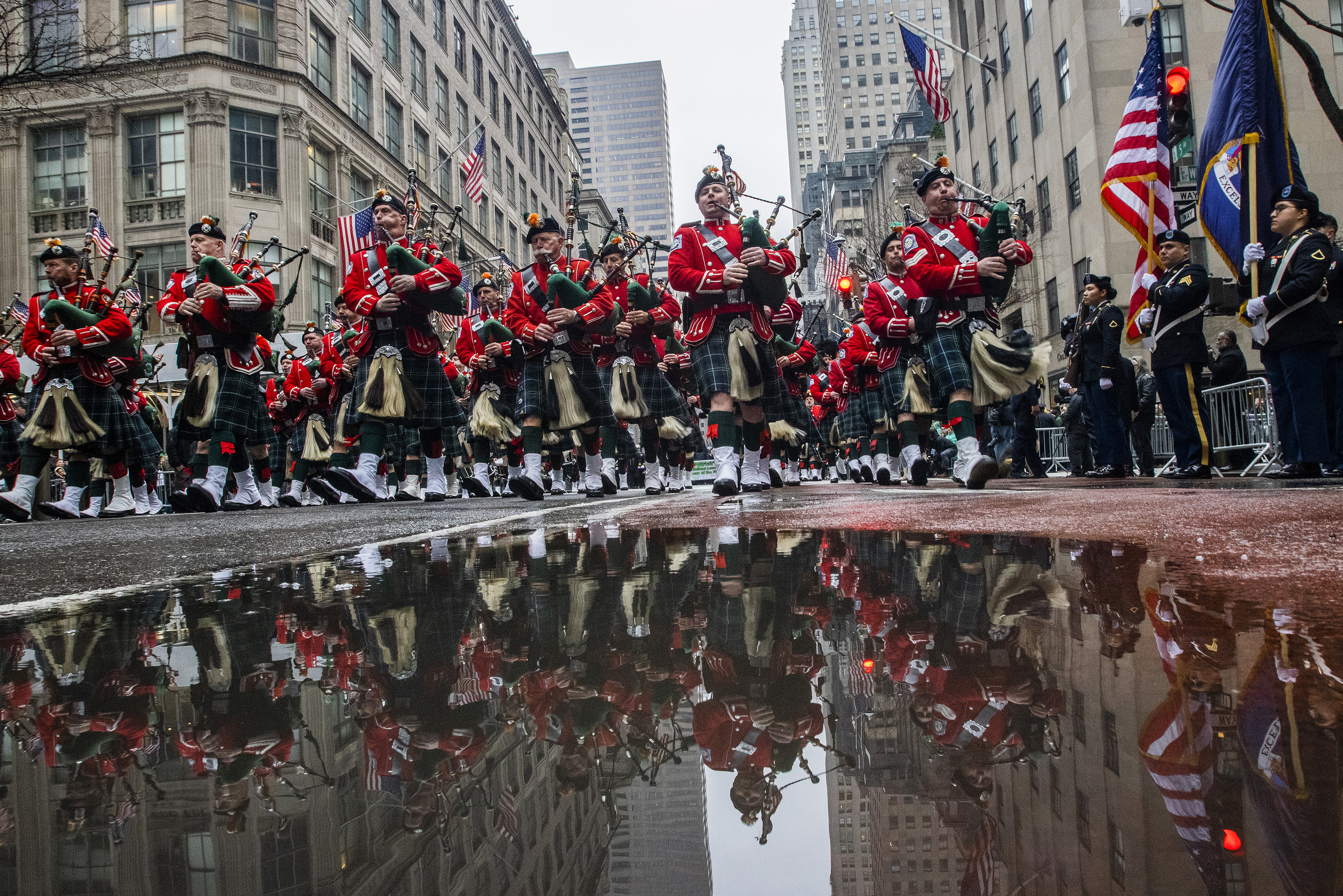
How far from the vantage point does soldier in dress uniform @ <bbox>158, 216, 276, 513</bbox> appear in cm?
705

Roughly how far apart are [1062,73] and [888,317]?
69.9ft

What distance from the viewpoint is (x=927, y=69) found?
54.7ft

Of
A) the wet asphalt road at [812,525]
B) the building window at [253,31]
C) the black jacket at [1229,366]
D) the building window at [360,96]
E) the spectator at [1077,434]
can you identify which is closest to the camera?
the wet asphalt road at [812,525]

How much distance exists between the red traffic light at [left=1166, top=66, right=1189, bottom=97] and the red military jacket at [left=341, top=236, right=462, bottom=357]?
296 inches

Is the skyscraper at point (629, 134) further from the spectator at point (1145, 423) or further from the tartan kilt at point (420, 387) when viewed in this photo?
the tartan kilt at point (420, 387)

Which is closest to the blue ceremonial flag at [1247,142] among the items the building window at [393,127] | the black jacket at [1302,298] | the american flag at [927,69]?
the black jacket at [1302,298]

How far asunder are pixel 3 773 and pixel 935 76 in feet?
60.6

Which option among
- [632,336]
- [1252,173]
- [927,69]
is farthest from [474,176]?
[1252,173]

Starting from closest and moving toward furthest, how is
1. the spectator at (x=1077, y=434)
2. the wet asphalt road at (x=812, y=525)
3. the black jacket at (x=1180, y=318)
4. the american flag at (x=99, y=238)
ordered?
the wet asphalt road at (x=812, y=525) → the black jacket at (x=1180, y=318) → the spectator at (x=1077, y=434) → the american flag at (x=99, y=238)

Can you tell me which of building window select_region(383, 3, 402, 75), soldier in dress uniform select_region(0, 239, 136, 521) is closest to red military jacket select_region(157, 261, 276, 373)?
soldier in dress uniform select_region(0, 239, 136, 521)

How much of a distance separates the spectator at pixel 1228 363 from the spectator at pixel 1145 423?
596 millimetres

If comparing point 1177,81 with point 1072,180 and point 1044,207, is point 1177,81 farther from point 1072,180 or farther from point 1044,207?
point 1044,207

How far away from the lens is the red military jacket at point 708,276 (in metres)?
6.09

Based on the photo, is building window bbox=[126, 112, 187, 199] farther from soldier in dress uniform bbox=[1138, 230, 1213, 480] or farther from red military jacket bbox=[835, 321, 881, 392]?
soldier in dress uniform bbox=[1138, 230, 1213, 480]
